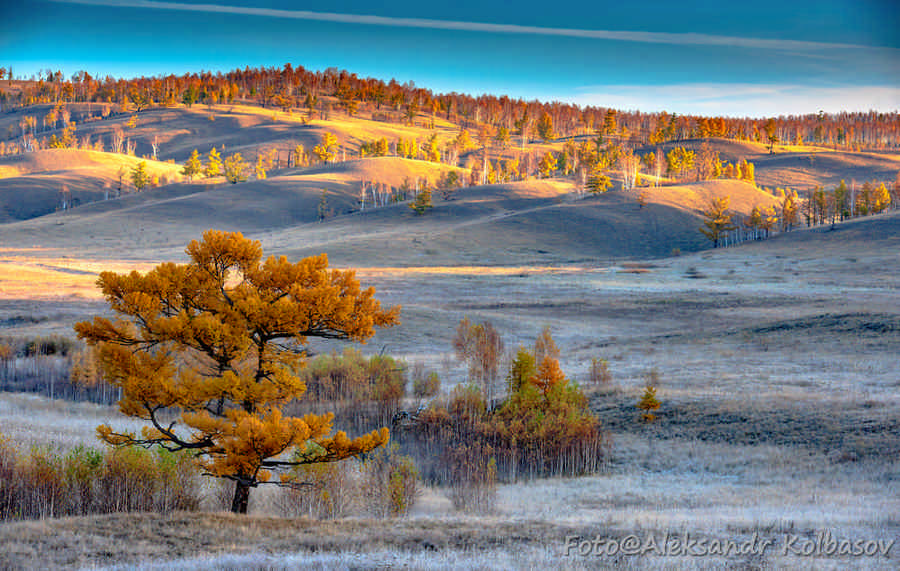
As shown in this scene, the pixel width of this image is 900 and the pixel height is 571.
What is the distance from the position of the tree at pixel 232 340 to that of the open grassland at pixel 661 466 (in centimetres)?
119

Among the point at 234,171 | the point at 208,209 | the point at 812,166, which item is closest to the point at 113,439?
the point at 208,209

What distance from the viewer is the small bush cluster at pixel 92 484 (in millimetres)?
10289

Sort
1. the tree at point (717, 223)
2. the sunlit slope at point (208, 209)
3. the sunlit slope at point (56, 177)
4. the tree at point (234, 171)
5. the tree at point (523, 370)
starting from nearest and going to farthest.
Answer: the tree at point (523, 370) < the sunlit slope at point (208, 209) < the tree at point (717, 223) < the sunlit slope at point (56, 177) < the tree at point (234, 171)

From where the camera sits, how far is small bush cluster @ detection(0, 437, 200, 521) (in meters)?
10.3

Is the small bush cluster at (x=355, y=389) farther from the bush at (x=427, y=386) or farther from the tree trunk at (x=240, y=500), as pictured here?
the tree trunk at (x=240, y=500)

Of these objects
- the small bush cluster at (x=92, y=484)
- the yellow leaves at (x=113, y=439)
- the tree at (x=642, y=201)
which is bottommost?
the small bush cluster at (x=92, y=484)

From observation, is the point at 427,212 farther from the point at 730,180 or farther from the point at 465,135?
the point at 465,135

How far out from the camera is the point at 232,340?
1070 centimetres

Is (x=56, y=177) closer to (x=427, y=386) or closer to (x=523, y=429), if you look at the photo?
(x=427, y=386)

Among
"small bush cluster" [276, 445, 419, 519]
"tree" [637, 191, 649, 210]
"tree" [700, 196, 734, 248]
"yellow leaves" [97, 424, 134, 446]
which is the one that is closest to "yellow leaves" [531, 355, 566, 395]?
"small bush cluster" [276, 445, 419, 519]

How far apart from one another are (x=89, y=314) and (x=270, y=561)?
3169cm

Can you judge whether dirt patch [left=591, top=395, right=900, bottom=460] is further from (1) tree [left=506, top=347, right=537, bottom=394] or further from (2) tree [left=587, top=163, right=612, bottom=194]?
(2) tree [left=587, top=163, right=612, bottom=194]

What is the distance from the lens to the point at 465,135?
177 m

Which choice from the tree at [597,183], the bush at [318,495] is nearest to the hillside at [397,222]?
the tree at [597,183]
